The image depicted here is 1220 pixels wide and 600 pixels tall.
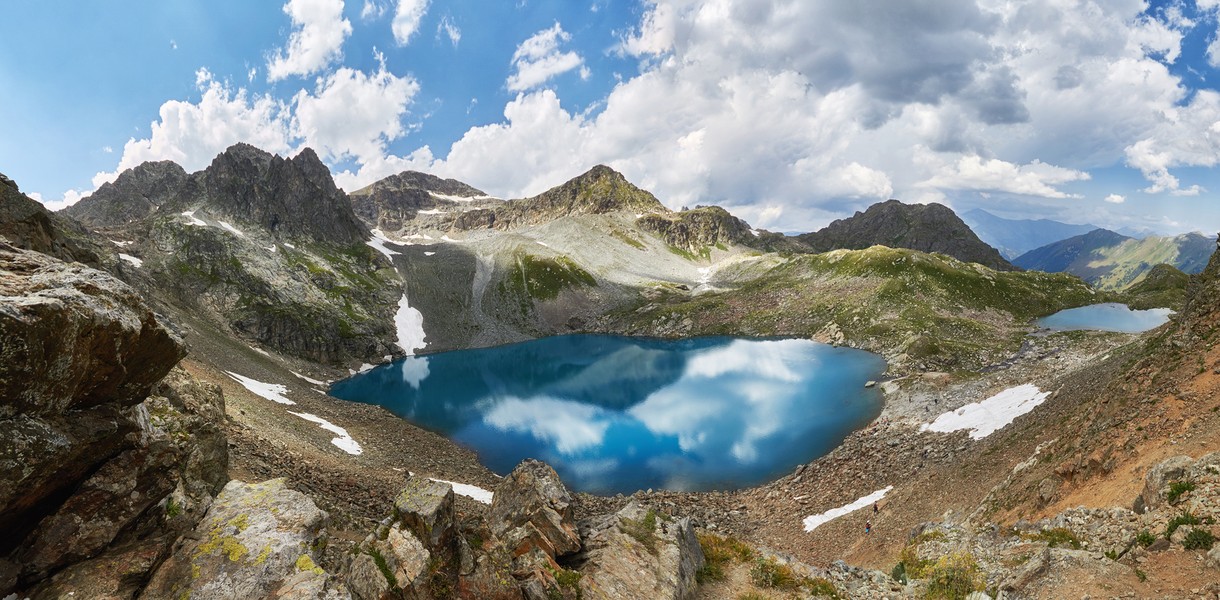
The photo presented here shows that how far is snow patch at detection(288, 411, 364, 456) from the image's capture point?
4331 centimetres

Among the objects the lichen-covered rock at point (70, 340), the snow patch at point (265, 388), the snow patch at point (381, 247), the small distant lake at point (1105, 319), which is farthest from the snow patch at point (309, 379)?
the small distant lake at point (1105, 319)

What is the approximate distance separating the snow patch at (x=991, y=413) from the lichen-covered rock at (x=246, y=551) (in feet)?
125

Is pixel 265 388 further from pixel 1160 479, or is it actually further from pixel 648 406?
pixel 1160 479

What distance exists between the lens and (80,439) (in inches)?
324

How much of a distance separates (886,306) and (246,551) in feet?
350


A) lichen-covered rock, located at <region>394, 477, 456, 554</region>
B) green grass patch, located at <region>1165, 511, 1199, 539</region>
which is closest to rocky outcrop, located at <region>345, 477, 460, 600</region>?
lichen-covered rock, located at <region>394, 477, 456, 554</region>

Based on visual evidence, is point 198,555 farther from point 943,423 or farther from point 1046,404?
point 943,423

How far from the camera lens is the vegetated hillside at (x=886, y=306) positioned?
8038 cm

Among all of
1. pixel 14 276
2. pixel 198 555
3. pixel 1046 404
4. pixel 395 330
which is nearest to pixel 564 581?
pixel 198 555

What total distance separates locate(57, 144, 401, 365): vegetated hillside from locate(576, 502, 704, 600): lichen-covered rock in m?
90.8

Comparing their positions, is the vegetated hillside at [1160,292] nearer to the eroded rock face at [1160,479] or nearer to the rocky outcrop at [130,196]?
the eroded rock face at [1160,479]

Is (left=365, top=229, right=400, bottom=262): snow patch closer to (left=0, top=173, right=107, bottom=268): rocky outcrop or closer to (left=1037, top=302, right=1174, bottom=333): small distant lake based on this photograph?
(left=0, top=173, right=107, bottom=268): rocky outcrop

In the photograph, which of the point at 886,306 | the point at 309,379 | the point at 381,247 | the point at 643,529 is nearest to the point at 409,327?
the point at 309,379

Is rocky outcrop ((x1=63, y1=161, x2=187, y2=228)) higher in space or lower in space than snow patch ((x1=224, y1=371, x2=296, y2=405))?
higher
